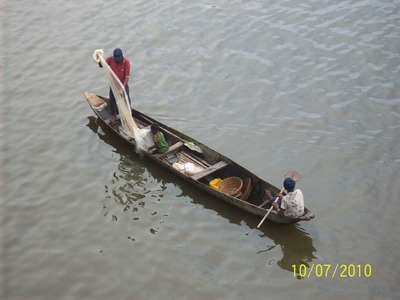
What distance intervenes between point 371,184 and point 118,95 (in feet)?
21.7

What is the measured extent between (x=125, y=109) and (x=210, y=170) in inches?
109

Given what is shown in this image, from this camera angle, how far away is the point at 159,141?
38.5ft

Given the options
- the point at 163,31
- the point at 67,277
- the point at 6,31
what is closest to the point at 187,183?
the point at 67,277

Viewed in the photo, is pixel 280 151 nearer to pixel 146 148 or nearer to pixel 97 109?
pixel 146 148

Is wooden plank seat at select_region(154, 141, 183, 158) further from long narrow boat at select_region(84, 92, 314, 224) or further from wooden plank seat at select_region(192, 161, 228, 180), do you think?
wooden plank seat at select_region(192, 161, 228, 180)

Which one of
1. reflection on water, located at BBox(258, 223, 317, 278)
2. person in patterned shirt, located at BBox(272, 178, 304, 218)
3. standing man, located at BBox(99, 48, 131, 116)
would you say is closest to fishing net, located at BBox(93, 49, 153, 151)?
standing man, located at BBox(99, 48, 131, 116)

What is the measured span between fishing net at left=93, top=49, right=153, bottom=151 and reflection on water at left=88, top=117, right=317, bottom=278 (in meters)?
0.54

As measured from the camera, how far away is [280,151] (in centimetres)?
1230

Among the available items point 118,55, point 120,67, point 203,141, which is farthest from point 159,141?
point 118,55

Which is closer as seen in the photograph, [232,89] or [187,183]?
[187,183]

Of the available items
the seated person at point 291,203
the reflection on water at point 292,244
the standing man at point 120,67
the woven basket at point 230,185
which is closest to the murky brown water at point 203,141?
the reflection on water at point 292,244

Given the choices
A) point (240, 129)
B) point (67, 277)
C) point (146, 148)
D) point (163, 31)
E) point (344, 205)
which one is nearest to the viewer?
point (67, 277)

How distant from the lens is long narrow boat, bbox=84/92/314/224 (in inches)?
410
